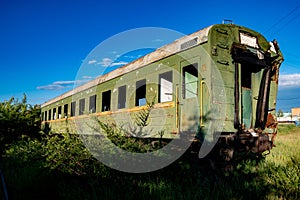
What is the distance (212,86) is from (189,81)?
2.47ft

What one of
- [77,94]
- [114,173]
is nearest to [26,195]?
[114,173]

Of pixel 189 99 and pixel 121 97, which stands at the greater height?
pixel 121 97

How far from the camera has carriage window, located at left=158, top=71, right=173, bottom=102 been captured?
6.24 m

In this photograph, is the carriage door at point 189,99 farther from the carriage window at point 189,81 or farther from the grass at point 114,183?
the grass at point 114,183

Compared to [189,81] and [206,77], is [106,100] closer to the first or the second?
[189,81]

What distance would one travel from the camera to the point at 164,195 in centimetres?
372

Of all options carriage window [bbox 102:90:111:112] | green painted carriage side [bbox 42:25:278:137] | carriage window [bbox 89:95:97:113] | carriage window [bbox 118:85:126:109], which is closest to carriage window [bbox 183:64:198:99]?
green painted carriage side [bbox 42:25:278:137]

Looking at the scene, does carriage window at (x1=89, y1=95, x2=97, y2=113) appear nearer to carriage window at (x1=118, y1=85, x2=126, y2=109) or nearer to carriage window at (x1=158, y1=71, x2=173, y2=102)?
carriage window at (x1=118, y1=85, x2=126, y2=109)

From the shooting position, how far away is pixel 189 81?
591 cm

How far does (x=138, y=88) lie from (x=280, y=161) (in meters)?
4.22

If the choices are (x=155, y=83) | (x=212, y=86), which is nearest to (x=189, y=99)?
(x=212, y=86)

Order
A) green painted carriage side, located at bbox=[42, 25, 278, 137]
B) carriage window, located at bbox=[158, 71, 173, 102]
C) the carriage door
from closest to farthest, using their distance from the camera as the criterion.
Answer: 1. green painted carriage side, located at bbox=[42, 25, 278, 137]
2. the carriage door
3. carriage window, located at bbox=[158, 71, 173, 102]

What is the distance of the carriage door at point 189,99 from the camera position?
5496mm

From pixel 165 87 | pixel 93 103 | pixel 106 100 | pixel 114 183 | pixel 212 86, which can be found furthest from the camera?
pixel 93 103
